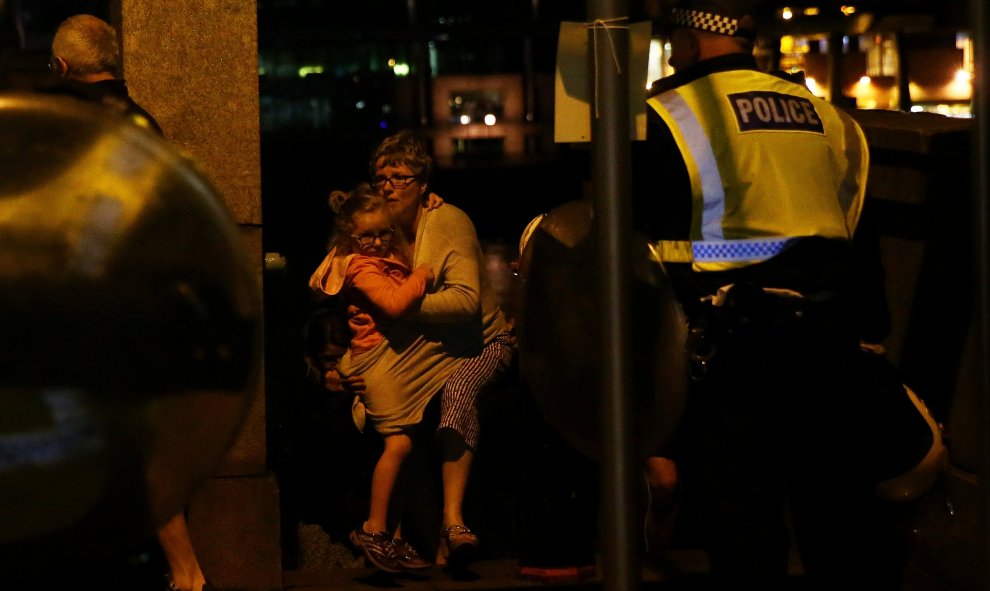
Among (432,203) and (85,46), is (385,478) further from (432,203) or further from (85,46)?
(85,46)

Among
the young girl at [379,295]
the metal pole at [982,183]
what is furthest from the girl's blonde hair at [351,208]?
the metal pole at [982,183]

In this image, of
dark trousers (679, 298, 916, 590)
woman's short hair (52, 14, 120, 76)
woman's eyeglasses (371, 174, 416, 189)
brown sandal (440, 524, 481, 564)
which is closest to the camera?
dark trousers (679, 298, 916, 590)

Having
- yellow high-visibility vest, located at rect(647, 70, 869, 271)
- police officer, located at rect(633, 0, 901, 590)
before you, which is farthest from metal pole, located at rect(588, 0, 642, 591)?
yellow high-visibility vest, located at rect(647, 70, 869, 271)

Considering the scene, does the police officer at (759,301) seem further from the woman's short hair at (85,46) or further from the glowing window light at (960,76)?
the glowing window light at (960,76)

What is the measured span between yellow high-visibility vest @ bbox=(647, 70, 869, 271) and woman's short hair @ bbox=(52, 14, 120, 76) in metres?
2.06

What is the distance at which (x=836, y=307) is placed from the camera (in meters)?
4.89

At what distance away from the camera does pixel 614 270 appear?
12.8 ft

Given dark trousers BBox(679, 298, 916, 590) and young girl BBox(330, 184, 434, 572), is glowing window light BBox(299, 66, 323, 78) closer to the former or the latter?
young girl BBox(330, 184, 434, 572)

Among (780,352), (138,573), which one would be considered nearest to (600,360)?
(780,352)

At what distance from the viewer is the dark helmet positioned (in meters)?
4.97

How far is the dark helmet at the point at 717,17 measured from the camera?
196 inches

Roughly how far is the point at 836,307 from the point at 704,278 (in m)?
0.39

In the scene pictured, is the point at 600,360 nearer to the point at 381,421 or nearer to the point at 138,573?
the point at 138,573

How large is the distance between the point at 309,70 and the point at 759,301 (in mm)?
32604
